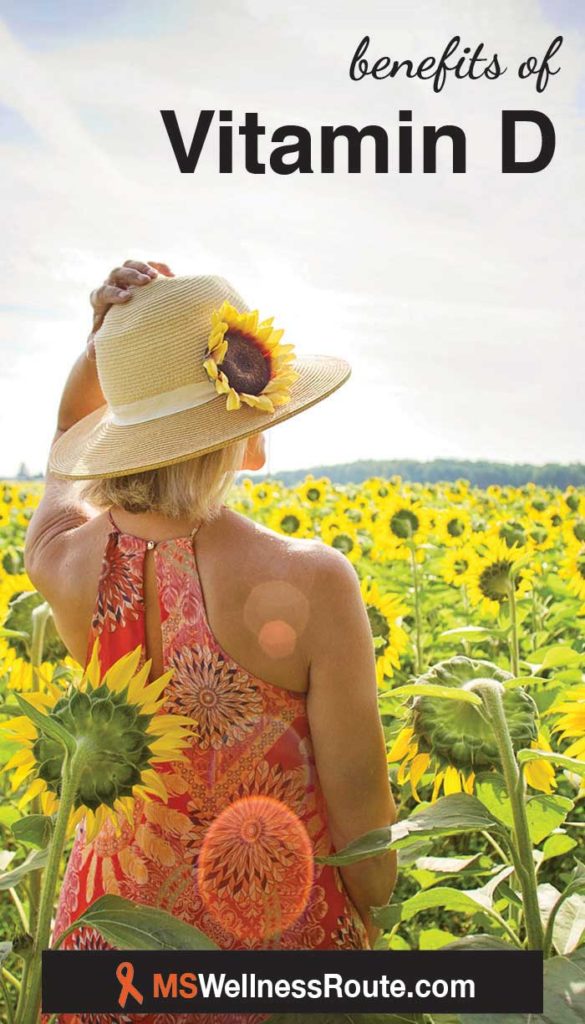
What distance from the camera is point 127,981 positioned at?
1.17 metres

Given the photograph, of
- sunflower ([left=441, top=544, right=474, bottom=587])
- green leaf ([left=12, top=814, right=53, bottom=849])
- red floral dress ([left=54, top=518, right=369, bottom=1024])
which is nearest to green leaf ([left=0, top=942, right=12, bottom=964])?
green leaf ([left=12, top=814, right=53, bottom=849])

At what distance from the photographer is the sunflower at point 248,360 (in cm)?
145

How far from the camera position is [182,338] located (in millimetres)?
1469

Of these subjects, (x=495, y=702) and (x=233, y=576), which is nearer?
(x=495, y=702)

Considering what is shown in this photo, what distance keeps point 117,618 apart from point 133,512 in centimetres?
16

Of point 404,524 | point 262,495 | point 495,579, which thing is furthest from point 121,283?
point 262,495

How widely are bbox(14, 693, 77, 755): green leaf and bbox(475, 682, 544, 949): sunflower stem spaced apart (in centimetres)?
41

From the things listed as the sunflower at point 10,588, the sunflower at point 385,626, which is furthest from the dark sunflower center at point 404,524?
the sunflower at point 10,588

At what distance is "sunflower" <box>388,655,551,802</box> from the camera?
1.12 meters

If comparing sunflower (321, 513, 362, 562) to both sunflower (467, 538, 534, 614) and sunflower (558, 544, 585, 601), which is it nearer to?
sunflower (558, 544, 585, 601)

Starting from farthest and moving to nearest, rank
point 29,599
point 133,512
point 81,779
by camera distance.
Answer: point 29,599
point 133,512
point 81,779

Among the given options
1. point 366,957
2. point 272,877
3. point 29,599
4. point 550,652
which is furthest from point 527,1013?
point 29,599

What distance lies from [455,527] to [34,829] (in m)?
3.78

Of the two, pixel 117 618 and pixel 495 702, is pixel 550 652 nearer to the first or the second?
pixel 495 702
